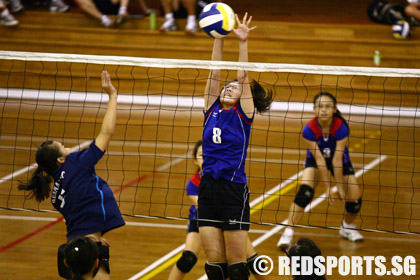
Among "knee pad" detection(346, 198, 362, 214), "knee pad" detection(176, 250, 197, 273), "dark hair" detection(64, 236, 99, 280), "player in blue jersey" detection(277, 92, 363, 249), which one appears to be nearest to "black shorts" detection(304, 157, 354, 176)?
"player in blue jersey" detection(277, 92, 363, 249)

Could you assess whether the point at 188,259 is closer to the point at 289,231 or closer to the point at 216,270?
the point at 216,270

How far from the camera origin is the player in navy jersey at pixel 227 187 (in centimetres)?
445

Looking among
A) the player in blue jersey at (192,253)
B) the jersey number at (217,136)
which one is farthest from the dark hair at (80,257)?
the player in blue jersey at (192,253)

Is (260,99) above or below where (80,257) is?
above

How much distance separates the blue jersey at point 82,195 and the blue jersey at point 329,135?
2877mm

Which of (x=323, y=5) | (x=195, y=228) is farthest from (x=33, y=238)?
(x=323, y=5)

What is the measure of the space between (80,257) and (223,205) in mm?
1355

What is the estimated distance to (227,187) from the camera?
4504 millimetres

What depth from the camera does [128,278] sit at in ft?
17.9

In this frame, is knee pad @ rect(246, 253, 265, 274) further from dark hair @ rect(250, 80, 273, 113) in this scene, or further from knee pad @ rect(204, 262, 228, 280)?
dark hair @ rect(250, 80, 273, 113)

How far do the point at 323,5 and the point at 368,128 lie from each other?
18.0 feet

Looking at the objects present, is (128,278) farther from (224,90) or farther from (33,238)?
(224,90)

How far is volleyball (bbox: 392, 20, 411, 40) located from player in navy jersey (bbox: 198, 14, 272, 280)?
29.1ft

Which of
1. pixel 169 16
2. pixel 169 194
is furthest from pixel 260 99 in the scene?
pixel 169 16
